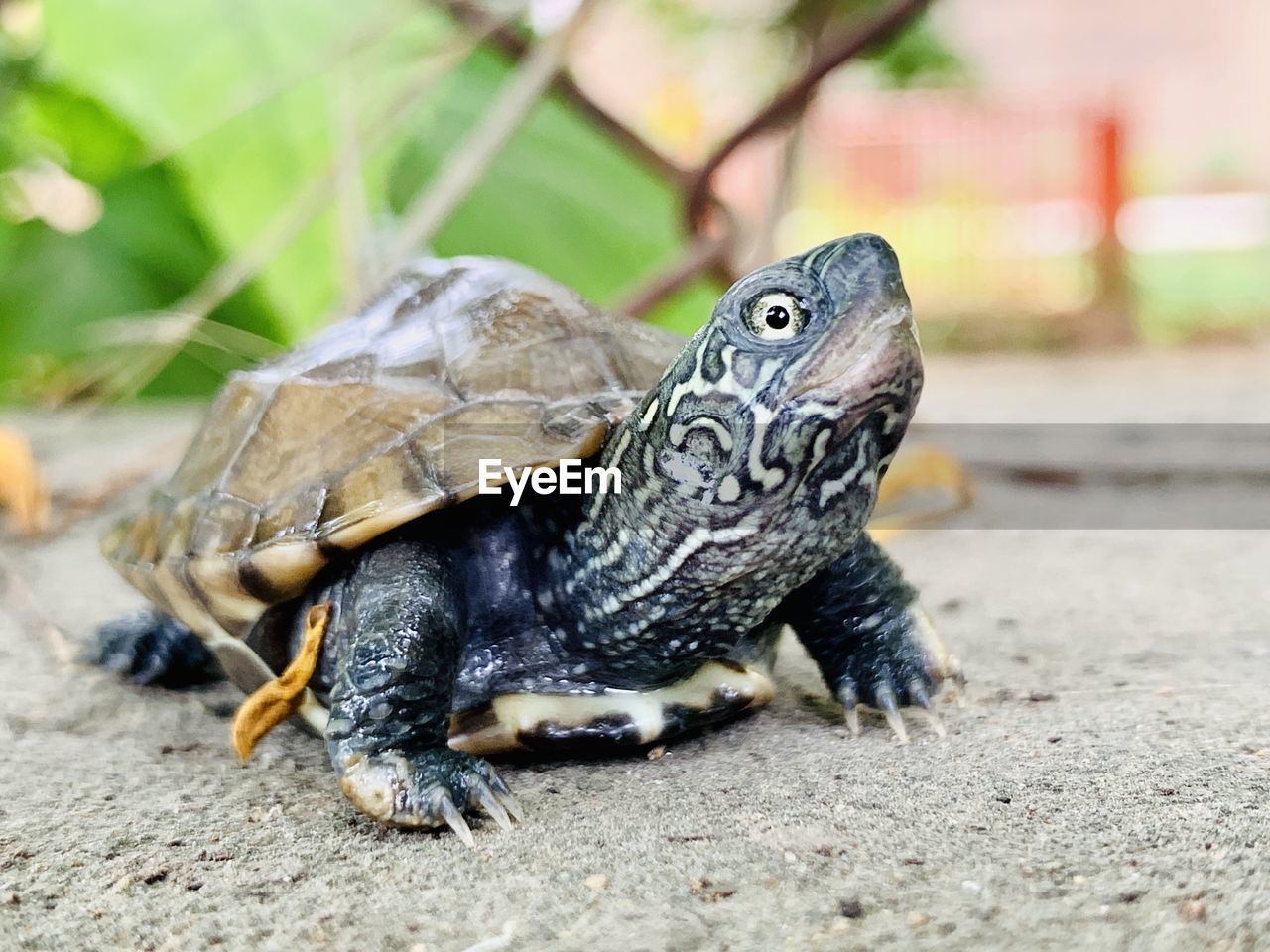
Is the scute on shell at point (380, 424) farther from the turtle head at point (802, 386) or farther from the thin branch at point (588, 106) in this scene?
the thin branch at point (588, 106)

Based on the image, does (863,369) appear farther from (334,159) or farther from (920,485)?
(920,485)

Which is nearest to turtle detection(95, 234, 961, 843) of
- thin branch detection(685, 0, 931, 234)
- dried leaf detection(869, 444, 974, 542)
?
thin branch detection(685, 0, 931, 234)

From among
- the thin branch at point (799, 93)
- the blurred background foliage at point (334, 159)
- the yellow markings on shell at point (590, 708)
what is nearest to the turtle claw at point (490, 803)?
the yellow markings on shell at point (590, 708)

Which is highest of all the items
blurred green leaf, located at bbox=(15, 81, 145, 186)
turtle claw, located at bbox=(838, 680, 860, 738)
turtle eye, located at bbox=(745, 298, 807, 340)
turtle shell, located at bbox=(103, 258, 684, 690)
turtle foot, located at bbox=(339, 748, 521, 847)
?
blurred green leaf, located at bbox=(15, 81, 145, 186)

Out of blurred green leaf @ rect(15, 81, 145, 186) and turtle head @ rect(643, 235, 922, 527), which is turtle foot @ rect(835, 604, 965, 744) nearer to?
turtle head @ rect(643, 235, 922, 527)

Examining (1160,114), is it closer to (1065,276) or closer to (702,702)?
(1065,276)

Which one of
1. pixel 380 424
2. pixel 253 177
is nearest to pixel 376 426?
pixel 380 424
